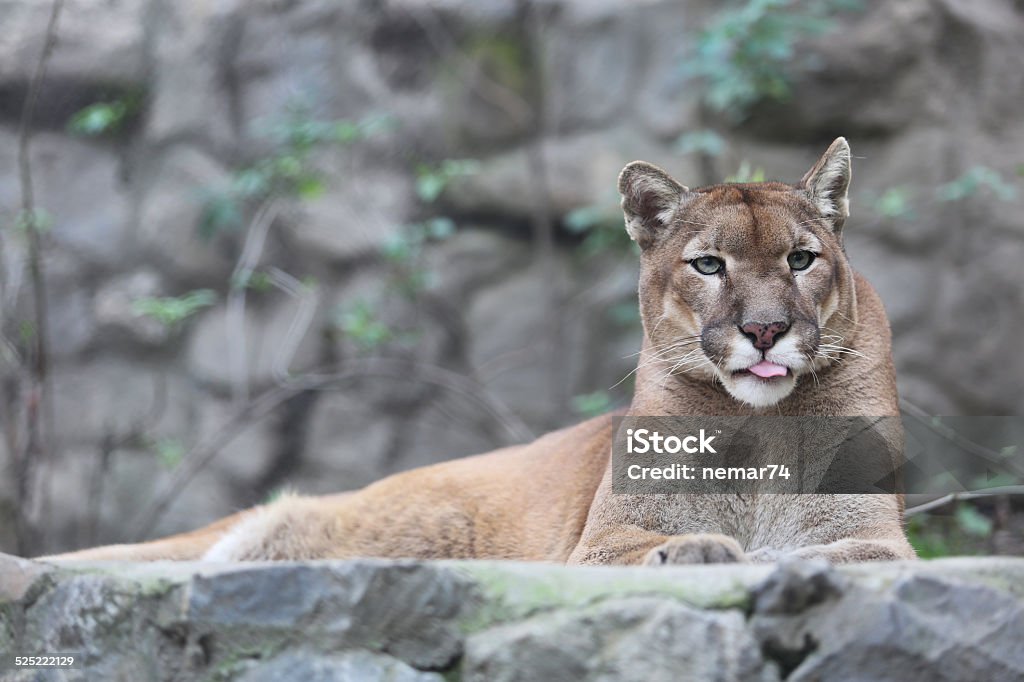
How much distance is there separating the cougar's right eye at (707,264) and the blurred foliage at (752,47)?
2.53 meters

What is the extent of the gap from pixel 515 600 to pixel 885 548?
3.72 feet

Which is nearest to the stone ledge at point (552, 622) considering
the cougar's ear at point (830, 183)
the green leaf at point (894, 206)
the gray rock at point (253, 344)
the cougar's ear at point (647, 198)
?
the cougar's ear at point (830, 183)

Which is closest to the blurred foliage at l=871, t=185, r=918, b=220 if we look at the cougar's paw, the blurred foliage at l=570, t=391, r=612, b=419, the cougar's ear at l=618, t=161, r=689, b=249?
the blurred foliage at l=570, t=391, r=612, b=419

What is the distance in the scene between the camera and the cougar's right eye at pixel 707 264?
3592mm

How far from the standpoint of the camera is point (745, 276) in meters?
3.48

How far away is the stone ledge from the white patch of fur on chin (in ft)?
2.92

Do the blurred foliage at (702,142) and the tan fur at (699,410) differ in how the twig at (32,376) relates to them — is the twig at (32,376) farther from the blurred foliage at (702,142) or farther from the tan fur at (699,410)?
the blurred foliage at (702,142)

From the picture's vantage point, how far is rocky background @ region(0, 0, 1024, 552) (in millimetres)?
6965

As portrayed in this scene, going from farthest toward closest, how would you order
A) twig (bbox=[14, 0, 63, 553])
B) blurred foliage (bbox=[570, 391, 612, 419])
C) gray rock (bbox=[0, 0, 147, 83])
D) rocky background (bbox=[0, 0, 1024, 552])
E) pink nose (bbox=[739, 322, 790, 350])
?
gray rock (bbox=[0, 0, 147, 83]), rocky background (bbox=[0, 0, 1024, 552]), blurred foliage (bbox=[570, 391, 612, 419]), twig (bbox=[14, 0, 63, 553]), pink nose (bbox=[739, 322, 790, 350])

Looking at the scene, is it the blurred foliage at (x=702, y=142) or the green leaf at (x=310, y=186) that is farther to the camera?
the green leaf at (x=310, y=186)

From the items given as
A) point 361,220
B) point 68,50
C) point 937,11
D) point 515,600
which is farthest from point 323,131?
point 515,600

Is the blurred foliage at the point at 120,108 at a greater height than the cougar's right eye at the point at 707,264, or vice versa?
the blurred foliage at the point at 120,108

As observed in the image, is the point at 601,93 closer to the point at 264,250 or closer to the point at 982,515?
the point at 264,250

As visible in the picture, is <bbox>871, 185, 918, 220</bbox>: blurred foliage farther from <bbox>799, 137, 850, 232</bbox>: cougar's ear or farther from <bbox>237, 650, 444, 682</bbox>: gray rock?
<bbox>237, 650, 444, 682</bbox>: gray rock
